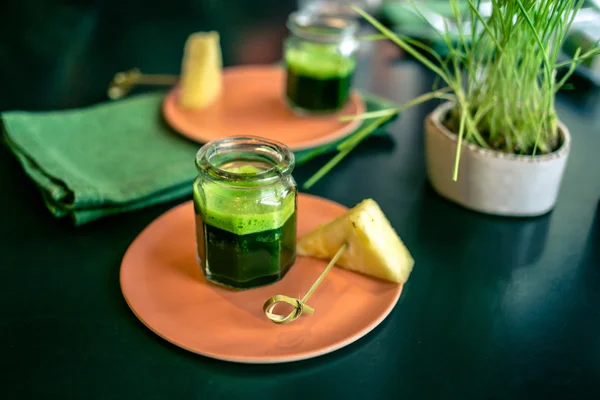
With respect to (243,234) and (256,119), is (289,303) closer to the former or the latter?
(243,234)

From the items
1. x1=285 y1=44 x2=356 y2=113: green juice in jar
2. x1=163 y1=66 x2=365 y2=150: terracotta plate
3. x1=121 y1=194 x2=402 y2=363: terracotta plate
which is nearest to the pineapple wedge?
x1=121 y1=194 x2=402 y2=363: terracotta plate

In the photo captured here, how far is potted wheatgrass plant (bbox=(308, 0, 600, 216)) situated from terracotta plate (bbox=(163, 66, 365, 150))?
8.8 inches

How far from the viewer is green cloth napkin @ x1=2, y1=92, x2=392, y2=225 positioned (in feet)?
2.94

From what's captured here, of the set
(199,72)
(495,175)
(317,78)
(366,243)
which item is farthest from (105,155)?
(495,175)

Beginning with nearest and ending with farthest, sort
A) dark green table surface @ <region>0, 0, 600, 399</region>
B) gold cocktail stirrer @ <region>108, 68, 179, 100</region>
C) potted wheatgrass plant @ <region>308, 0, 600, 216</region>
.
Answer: dark green table surface @ <region>0, 0, 600, 399</region> < potted wheatgrass plant @ <region>308, 0, 600, 216</region> < gold cocktail stirrer @ <region>108, 68, 179, 100</region>

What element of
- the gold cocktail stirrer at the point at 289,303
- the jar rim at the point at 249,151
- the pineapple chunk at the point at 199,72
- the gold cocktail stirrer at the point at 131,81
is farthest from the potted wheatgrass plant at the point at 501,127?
the gold cocktail stirrer at the point at 131,81

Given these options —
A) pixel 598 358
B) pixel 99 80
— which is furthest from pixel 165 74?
pixel 598 358

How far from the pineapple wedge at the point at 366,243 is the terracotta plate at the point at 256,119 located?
Answer: 297 mm

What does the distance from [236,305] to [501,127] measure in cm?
45

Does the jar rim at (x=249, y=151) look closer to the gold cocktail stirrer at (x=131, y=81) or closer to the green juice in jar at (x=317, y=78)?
the green juice in jar at (x=317, y=78)

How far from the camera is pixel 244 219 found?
0.71 meters

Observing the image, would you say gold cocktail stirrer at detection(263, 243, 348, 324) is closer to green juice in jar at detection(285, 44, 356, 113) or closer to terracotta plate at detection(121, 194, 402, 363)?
terracotta plate at detection(121, 194, 402, 363)

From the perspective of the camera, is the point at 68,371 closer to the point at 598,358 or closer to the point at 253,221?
the point at 253,221

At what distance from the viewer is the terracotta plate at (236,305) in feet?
2.22
